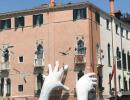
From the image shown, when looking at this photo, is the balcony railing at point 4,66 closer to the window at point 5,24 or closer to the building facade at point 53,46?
the building facade at point 53,46

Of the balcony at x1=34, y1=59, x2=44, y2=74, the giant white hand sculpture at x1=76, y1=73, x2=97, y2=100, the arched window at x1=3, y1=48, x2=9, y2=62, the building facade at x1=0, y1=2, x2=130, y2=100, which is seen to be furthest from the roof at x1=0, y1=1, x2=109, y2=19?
the giant white hand sculpture at x1=76, y1=73, x2=97, y2=100

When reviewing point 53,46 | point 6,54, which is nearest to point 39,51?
point 53,46

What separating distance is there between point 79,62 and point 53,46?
311 centimetres

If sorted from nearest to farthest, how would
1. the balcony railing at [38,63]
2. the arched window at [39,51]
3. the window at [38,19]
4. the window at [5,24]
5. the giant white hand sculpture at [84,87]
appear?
1. the giant white hand sculpture at [84,87]
2. the balcony railing at [38,63]
3. the arched window at [39,51]
4. the window at [38,19]
5. the window at [5,24]

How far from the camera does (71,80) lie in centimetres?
4588

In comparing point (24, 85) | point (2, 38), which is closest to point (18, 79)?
point (24, 85)

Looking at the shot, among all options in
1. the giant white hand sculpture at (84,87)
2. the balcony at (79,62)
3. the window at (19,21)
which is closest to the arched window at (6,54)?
the window at (19,21)

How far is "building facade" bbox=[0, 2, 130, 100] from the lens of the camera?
45.8 meters

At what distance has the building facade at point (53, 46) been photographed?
45.8 metres

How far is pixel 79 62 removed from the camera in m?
45.5

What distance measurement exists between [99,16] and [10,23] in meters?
8.75

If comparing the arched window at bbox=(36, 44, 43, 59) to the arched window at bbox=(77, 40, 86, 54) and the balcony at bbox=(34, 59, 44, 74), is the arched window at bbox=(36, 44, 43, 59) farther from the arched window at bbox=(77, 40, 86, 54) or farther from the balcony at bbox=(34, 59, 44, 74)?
the arched window at bbox=(77, 40, 86, 54)

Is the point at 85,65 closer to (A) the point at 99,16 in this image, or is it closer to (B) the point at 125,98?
(A) the point at 99,16

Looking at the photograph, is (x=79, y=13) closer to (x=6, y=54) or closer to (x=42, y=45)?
(x=42, y=45)
